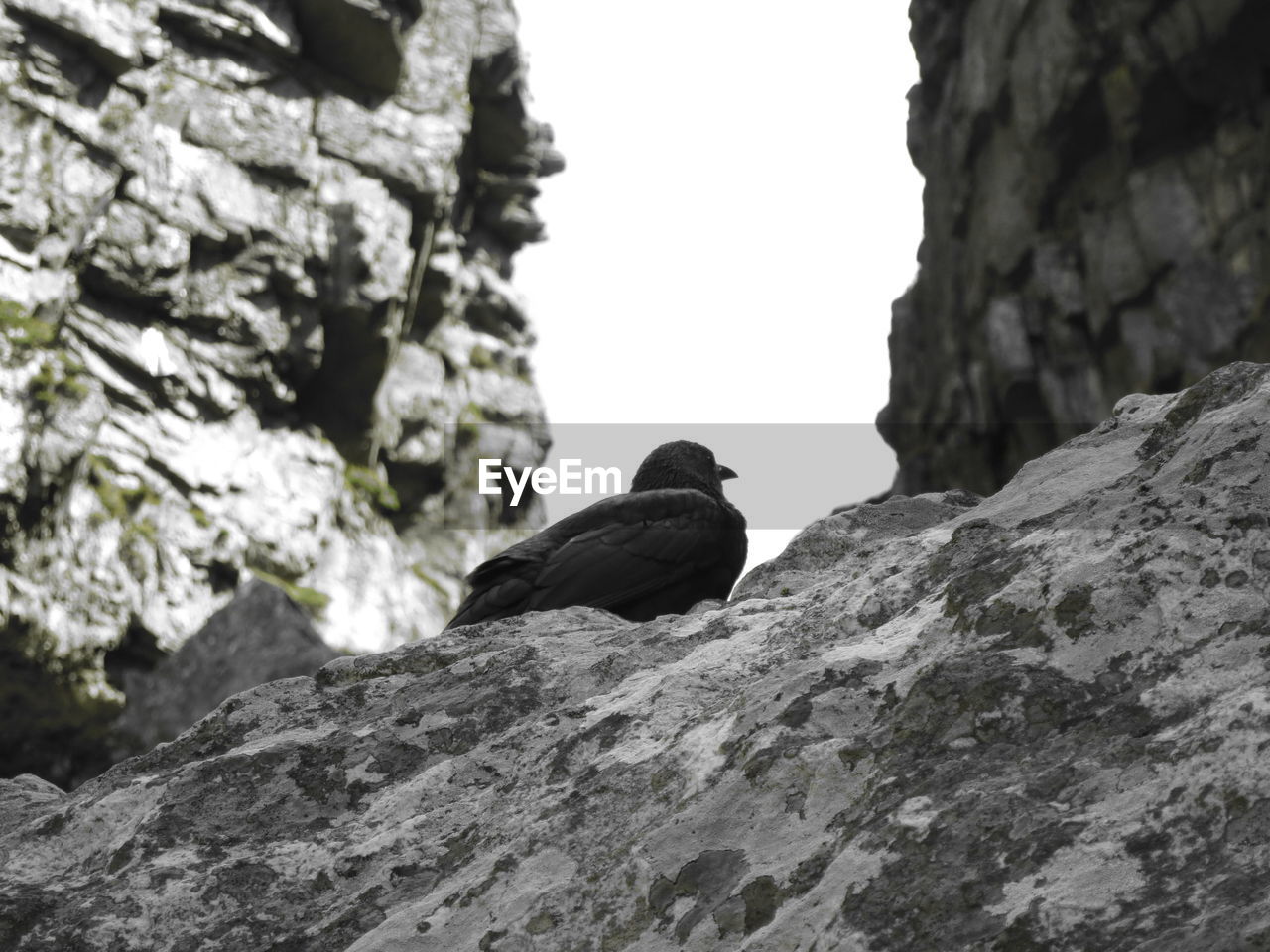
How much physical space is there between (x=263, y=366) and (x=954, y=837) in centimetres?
3697

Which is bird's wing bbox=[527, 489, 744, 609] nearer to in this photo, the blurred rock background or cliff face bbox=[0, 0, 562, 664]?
the blurred rock background

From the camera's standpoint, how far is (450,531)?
45188mm

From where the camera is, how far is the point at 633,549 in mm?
5609

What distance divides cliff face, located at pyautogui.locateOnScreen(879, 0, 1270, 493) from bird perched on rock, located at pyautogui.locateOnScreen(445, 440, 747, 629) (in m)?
19.8

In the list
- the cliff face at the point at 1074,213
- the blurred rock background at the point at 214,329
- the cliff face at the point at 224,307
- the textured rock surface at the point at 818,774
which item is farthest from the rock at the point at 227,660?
the textured rock surface at the point at 818,774

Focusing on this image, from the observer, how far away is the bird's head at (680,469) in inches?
273

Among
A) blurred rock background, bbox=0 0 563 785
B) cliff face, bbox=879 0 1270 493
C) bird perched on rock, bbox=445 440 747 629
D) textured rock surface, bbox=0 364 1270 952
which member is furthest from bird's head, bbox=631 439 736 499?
blurred rock background, bbox=0 0 563 785

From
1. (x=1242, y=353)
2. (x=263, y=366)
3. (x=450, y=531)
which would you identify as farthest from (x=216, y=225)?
(x=1242, y=353)

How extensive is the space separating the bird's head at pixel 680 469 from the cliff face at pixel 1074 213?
1875cm

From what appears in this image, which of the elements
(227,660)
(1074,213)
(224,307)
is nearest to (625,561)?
(227,660)

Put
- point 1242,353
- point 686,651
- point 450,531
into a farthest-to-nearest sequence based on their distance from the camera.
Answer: point 450,531
point 1242,353
point 686,651

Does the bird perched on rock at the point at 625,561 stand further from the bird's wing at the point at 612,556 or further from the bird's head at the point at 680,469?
the bird's head at the point at 680,469

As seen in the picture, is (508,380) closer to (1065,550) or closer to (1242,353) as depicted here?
(1242,353)

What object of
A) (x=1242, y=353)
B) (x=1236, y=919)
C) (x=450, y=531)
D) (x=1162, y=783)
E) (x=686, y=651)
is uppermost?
(x=450, y=531)
